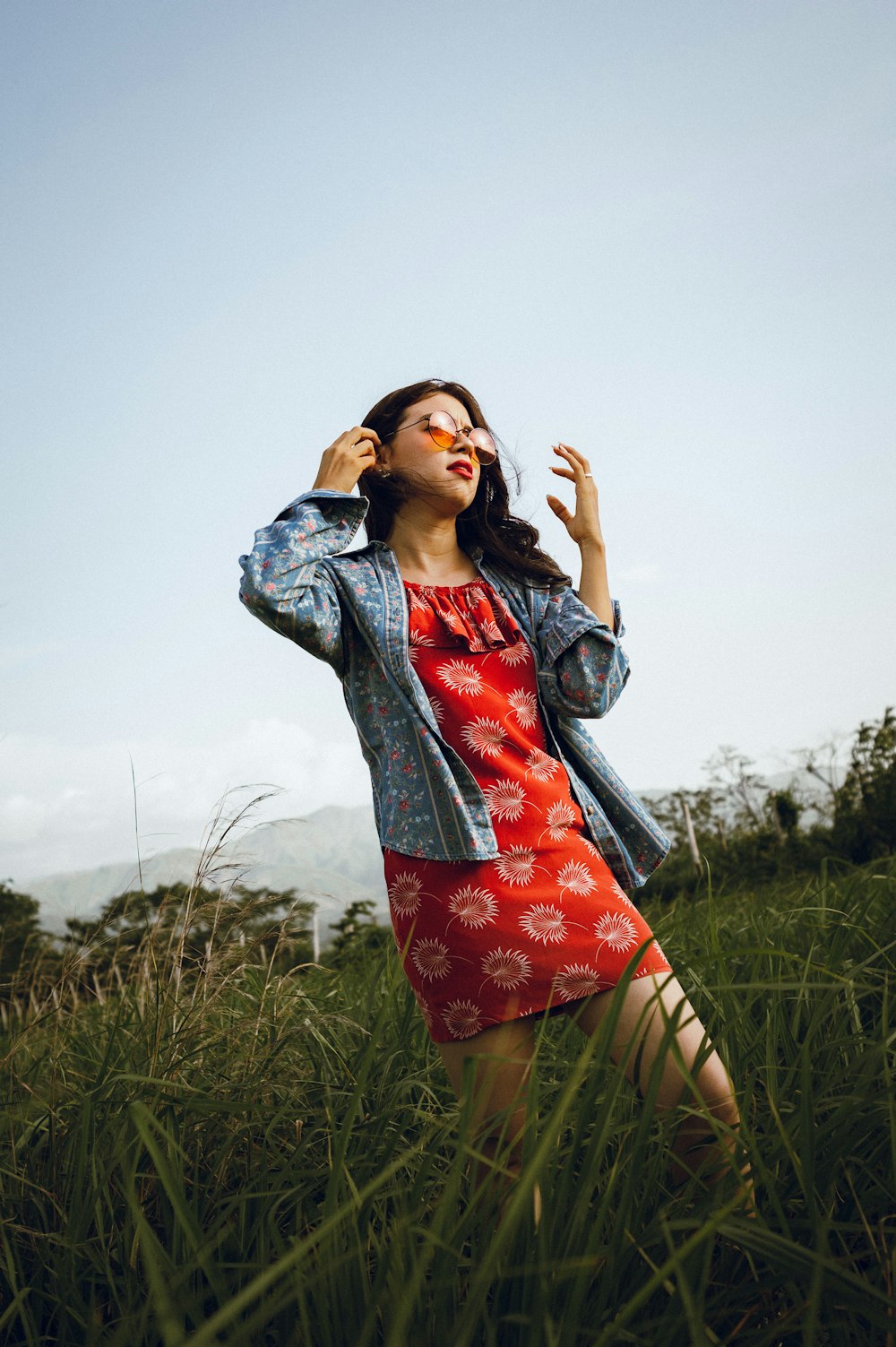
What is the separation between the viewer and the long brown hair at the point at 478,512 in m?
2.23

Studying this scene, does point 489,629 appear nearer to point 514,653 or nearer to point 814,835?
point 514,653

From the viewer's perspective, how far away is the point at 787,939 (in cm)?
267

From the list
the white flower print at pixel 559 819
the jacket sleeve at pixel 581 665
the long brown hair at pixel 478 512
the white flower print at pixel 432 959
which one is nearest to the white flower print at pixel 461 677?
Answer: the jacket sleeve at pixel 581 665

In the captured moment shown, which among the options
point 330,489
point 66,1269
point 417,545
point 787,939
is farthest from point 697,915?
point 66,1269

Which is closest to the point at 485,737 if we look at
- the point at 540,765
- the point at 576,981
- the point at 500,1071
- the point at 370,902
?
the point at 540,765

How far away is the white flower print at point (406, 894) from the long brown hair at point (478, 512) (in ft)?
2.59

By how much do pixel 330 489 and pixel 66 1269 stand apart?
1460mm

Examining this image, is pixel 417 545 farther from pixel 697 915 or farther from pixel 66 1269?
pixel 697 915

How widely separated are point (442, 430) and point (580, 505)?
1.17 feet

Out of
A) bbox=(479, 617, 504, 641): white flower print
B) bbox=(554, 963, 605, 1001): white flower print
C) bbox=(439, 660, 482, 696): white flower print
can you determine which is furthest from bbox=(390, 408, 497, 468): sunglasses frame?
bbox=(554, 963, 605, 1001): white flower print

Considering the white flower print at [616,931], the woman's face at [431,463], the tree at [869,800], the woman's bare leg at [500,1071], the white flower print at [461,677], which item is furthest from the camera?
the tree at [869,800]

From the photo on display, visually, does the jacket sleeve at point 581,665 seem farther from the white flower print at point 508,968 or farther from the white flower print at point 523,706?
the white flower print at point 508,968

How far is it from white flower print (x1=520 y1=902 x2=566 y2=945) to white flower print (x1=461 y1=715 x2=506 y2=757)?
307mm

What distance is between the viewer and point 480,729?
185 centimetres
